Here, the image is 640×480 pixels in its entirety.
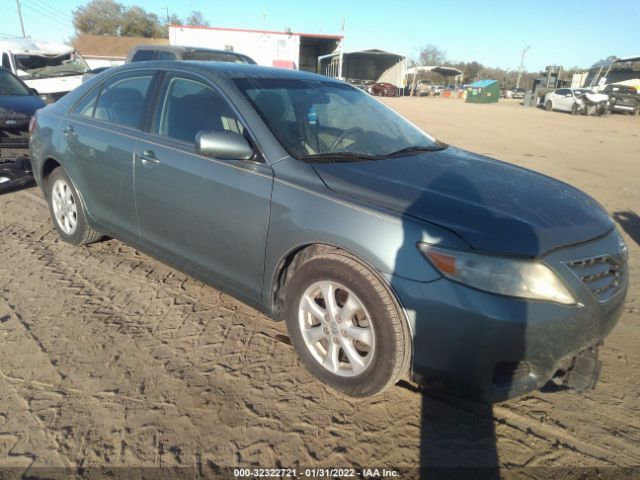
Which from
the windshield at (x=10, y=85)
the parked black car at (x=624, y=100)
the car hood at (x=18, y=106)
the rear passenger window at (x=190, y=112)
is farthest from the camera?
the parked black car at (x=624, y=100)

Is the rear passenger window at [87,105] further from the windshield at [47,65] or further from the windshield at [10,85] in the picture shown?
the windshield at [47,65]

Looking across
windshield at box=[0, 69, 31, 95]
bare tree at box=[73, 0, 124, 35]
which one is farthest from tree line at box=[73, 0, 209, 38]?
windshield at box=[0, 69, 31, 95]

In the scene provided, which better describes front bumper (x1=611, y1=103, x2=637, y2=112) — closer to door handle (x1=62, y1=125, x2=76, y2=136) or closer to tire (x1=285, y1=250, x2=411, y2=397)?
door handle (x1=62, y1=125, x2=76, y2=136)

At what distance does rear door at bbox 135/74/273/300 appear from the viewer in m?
2.65

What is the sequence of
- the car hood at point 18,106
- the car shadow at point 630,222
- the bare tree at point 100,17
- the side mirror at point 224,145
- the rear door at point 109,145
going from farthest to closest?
1. the bare tree at point 100,17
2. the car hood at point 18,106
3. the car shadow at point 630,222
4. the rear door at point 109,145
5. the side mirror at point 224,145

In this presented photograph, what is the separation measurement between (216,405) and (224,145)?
1.39m

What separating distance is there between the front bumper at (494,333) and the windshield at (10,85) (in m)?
8.22

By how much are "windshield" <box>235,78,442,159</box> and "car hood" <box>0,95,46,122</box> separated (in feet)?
17.1

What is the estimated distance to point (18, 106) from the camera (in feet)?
22.4

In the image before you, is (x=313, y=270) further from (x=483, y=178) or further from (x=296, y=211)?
(x=483, y=178)

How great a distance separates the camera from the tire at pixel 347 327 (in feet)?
7.09

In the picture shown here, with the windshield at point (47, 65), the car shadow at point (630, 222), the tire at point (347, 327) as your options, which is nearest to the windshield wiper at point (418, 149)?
the tire at point (347, 327)

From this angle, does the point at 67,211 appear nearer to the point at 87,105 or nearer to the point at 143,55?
the point at 87,105

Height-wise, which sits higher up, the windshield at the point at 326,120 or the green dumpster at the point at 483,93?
the windshield at the point at 326,120
